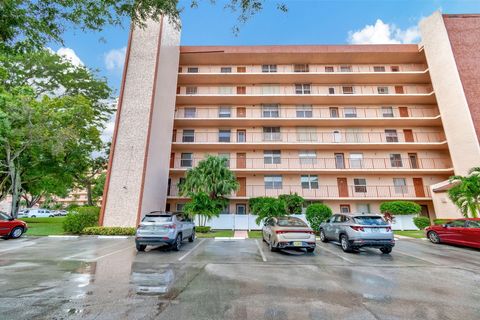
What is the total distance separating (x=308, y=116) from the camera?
72.7 ft

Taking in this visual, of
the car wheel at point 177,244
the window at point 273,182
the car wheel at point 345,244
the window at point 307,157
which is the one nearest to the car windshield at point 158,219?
the car wheel at point 177,244

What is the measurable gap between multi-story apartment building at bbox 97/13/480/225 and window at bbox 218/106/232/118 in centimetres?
11

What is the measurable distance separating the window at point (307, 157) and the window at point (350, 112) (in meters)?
5.43

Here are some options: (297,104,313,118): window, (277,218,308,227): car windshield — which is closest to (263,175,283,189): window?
(297,104,313,118): window

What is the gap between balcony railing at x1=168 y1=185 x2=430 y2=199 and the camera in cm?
1959

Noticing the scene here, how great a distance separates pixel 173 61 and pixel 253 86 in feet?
27.8

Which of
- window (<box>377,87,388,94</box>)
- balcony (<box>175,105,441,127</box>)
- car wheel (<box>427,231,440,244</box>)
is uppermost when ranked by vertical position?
window (<box>377,87,388,94</box>)

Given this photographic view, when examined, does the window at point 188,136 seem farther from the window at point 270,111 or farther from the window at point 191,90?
the window at point 270,111

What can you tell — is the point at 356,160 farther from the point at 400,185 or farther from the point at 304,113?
the point at 304,113

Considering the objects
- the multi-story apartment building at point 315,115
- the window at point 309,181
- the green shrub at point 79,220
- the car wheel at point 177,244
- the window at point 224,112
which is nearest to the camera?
the car wheel at point 177,244

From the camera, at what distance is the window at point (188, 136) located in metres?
22.0

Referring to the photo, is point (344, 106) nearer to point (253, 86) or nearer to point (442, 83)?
point (442, 83)

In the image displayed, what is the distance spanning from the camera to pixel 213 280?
5348 mm

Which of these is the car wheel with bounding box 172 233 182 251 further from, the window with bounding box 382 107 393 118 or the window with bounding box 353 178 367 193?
the window with bounding box 382 107 393 118
